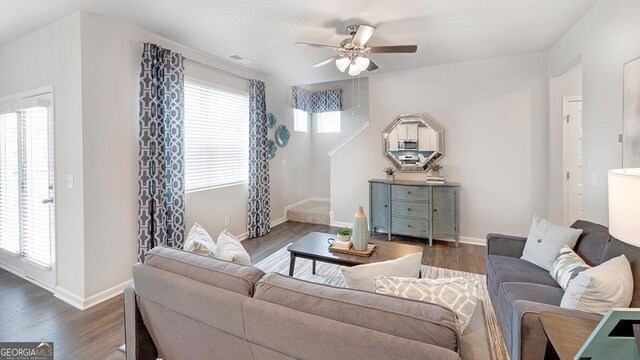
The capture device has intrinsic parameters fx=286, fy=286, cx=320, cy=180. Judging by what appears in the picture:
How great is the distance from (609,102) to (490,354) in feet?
8.18

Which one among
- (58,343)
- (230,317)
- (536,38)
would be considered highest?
(536,38)

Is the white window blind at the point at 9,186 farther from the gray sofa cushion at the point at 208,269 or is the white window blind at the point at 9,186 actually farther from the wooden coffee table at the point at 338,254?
the wooden coffee table at the point at 338,254

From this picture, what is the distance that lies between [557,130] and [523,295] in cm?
296

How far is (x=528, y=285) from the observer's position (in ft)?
6.33

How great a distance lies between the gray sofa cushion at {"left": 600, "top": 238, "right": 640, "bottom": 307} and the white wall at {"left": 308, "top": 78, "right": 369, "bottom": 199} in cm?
499

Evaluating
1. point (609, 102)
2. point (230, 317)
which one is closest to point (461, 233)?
point (609, 102)

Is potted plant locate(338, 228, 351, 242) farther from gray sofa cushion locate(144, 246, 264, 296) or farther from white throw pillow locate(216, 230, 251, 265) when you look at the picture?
gray sofa cushion locate(144, 246, 264, 296)

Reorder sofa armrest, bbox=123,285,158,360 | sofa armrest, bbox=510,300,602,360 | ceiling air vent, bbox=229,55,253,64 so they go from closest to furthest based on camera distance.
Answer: sofa armrest, bbox=510,300,602,360
sofa armrest, bbox=123,285,158,360
ceiling air vent, bbox=229,55,253,64

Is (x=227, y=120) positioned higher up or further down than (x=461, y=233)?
higher up

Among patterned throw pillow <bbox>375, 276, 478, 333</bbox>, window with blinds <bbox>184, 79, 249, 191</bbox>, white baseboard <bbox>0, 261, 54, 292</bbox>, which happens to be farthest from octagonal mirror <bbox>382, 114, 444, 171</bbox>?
white baseboard <bbox>0, 261, 54, 292</bbox>

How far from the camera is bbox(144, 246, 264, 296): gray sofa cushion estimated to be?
1.36m

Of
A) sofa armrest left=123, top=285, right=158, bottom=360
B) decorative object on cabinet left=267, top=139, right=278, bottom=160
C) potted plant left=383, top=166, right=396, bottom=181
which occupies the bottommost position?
sofa armrest left=123, top=285, right=158, bottom=360

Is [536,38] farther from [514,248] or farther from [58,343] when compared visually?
[58,343]

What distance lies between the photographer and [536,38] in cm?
335
